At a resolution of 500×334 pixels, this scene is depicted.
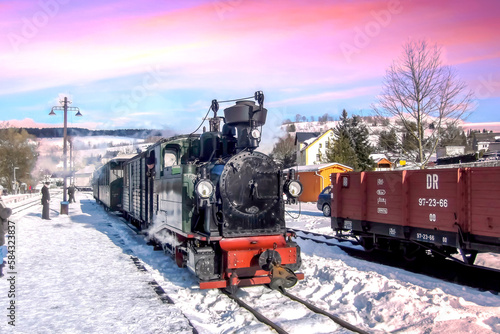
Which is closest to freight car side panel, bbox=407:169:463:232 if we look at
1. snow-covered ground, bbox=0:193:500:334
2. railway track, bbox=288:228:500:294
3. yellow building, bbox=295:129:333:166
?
railway track, bbox=288:228:500:294

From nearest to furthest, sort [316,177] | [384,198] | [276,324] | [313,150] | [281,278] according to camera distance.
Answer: [276,324]
[281,278]
[384,198]
[316,177]
[313,150]

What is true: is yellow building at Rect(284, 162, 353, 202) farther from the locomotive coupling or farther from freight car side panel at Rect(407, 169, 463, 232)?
the locomotive coupling

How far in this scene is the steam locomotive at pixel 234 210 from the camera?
679 cm

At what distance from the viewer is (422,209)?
909 centimetres

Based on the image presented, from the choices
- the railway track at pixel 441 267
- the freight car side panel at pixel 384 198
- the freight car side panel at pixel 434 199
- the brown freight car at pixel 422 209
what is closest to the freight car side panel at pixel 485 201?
the brown freight car at pixel 422 209

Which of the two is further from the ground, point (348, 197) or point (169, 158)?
point (169, 158)

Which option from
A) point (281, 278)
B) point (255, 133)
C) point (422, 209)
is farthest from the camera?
point (422, 209)

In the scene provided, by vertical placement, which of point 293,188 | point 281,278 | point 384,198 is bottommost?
point 281,278

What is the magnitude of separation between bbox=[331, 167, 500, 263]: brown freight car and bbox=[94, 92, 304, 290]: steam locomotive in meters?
3.14

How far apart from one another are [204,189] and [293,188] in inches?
74.5

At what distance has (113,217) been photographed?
21.4 metres

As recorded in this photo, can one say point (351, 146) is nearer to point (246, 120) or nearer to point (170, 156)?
point (170, 156)

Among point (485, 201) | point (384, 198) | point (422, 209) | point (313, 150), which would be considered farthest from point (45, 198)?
point (313, 150)

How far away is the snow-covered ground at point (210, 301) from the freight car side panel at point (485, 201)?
1.16m
